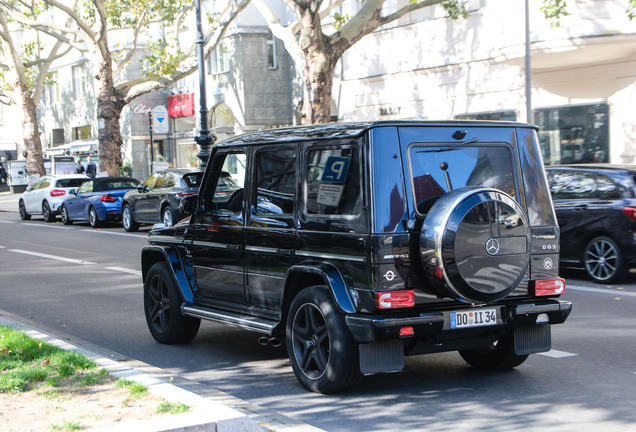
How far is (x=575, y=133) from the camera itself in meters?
22.9

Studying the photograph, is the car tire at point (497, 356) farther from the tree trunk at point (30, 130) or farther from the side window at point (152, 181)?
the tree trunk at point (30, 130)

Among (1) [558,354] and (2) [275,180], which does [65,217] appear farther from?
(1) [558,354]

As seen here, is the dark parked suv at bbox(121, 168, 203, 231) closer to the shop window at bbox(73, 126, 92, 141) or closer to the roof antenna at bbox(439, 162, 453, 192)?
the roof antenna at bbox(439, 162, 453, 192)

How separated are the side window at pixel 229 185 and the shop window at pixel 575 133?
1668cm

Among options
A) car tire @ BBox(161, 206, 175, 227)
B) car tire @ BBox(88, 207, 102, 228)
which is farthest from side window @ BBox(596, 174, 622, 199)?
car tire @ BBox(88, 207, 102, 228)

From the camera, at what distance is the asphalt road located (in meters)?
5.54

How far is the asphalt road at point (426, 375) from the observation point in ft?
18.2

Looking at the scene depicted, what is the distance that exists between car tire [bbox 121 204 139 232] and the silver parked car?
6.05 m

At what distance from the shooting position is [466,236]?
5.63 m

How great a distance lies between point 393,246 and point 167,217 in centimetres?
1579

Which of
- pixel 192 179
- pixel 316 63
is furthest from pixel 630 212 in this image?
pixel 192 179

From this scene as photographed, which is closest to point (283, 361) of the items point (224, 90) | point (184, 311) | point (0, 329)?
point (184, 311)

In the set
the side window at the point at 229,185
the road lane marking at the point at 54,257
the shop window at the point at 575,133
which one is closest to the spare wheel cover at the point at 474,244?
the side window at the point at 229,185

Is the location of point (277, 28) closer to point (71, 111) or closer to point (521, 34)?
point (521, 34)
